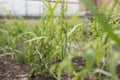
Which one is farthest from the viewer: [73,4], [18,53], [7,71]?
[73,4]

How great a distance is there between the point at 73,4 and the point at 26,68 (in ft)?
10.7

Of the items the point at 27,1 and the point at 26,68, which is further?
the point at 27,1

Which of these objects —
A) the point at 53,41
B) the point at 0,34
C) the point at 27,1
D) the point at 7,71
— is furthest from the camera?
the point at 27,1

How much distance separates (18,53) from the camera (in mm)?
1809

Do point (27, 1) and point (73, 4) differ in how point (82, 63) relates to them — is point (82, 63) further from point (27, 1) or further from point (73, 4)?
point (27, 1)

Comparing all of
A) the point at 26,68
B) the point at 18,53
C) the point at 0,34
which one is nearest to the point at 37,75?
the point at 26,68

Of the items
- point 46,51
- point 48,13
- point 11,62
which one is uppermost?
point 48,13

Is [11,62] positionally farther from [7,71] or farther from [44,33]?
[44,33]

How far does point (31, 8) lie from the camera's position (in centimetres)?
594

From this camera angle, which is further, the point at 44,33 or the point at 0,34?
the point at 0,34

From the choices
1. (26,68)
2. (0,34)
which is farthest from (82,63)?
(0,34)

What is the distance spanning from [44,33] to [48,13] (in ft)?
0.33

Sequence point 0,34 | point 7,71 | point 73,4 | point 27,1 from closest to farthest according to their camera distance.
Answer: point 7,71
point 0,34
point 73,4
point 27,1

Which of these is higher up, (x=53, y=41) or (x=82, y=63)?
(x=53, y=41)
